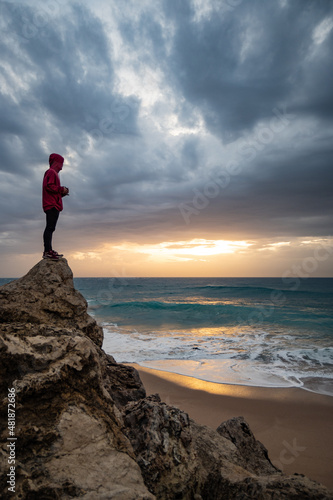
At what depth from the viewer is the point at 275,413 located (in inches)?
259

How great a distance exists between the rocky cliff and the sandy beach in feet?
7.59

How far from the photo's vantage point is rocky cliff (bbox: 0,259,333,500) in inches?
75.3

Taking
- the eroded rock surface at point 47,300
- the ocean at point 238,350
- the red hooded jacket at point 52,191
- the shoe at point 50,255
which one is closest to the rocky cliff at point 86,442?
the eroded rock surface at point 47,300

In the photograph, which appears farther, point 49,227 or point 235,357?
→ point 235,357

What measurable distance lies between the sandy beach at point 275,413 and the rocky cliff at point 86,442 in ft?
7.59

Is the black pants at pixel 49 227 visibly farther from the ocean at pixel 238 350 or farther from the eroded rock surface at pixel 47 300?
the ocean at pixel 238 350

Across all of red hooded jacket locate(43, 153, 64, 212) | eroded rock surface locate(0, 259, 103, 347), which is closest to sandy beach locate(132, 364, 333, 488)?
eroded rock surface locate(0, 259, 103, 347)

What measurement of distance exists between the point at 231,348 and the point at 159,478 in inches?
424

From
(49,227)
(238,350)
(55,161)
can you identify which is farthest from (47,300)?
(238,350)

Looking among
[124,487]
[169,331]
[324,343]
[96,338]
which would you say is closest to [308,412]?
[96,338]

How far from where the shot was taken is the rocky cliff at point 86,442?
1912 mm

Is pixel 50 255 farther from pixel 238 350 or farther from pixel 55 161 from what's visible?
pixel 238 350

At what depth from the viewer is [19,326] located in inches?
107

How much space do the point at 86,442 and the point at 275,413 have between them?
5962 millimetres
